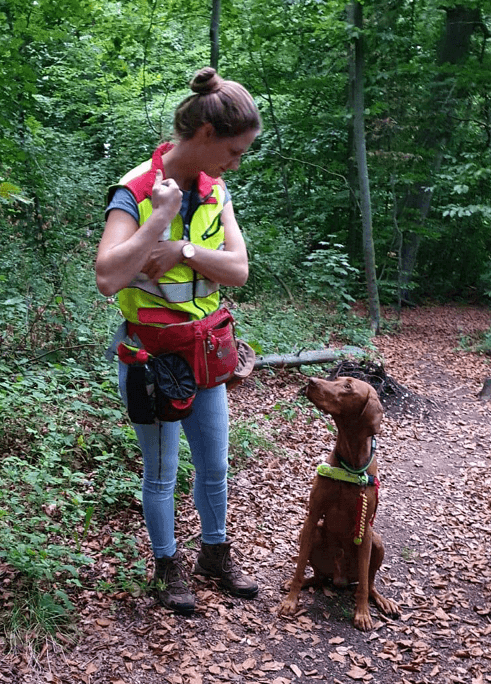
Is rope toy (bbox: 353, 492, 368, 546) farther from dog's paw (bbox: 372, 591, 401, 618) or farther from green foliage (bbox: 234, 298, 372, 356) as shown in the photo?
green foliage (bbox: 234, 298, 372, 356)

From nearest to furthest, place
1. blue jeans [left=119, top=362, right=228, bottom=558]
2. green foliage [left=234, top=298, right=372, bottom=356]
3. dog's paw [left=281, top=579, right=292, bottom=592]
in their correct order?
blue jeans [left=119, top=362, right=228, bottom=558]
dog's paw [left=281, top=579, right=292, bottom=592]
green foliage [left=234, top=298, right=372, bottom=356]

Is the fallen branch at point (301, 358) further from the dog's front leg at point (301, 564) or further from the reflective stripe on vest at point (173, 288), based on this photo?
the reflective stripe on vest at point (173, 288)

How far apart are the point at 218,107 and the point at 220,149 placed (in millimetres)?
160

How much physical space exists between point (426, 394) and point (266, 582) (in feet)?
15.9

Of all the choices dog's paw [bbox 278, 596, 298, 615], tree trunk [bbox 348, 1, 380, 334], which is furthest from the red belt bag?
tree trunk [bbox 348, 1, 380, 334]

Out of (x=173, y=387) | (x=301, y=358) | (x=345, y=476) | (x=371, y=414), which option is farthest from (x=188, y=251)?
(x=301, y=358)

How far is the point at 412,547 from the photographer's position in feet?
13.8

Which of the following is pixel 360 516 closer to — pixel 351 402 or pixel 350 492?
pixel 350 492

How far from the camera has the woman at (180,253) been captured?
2314 mm

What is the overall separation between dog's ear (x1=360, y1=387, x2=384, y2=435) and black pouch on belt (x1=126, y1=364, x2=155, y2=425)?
1087 mm

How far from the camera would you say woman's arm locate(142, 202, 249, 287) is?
7.93ft

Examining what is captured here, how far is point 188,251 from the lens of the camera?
2457 millimetres

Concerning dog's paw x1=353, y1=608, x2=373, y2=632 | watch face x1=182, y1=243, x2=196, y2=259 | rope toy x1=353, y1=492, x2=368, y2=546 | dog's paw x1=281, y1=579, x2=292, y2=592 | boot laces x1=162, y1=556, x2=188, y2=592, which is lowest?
dog's paw x1=281, y1=579, x2=292, y2=592

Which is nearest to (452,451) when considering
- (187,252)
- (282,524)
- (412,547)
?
(412,547)
